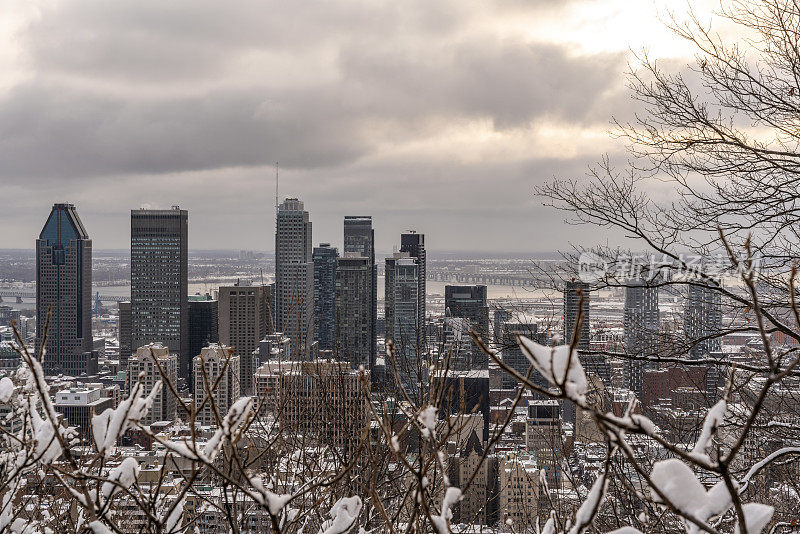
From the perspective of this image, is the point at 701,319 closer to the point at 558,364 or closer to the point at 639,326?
the point at 639,326

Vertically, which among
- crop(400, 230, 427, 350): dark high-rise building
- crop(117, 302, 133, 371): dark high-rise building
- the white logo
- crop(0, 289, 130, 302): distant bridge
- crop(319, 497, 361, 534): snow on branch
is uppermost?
crop(400, 230, 427, 350): dark high-rise building

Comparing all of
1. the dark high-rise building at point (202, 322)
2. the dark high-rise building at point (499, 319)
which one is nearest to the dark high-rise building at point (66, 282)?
the dark high-rise building at point (202, 322)

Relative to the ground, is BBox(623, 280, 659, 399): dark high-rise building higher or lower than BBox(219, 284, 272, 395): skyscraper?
higher

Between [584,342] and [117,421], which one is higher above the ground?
[117,421]

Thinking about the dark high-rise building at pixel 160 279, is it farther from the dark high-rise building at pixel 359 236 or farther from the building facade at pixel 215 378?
the building facade at pixel 215 378

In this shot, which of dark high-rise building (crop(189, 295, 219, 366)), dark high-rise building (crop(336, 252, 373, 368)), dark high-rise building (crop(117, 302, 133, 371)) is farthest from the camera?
dark high-rise building (crop(117, 302, 133, 371))

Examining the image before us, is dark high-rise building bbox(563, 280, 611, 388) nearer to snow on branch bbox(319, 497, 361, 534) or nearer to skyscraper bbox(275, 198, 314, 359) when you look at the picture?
Result: snow on branch bbox(319, 497, 361, 534)

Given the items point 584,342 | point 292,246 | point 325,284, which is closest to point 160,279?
point 292,246

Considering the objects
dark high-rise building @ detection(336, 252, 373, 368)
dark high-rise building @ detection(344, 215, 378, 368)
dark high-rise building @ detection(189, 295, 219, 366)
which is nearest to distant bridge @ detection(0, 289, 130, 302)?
dark high-rise building @ detection(189, 295, 219, 366)
